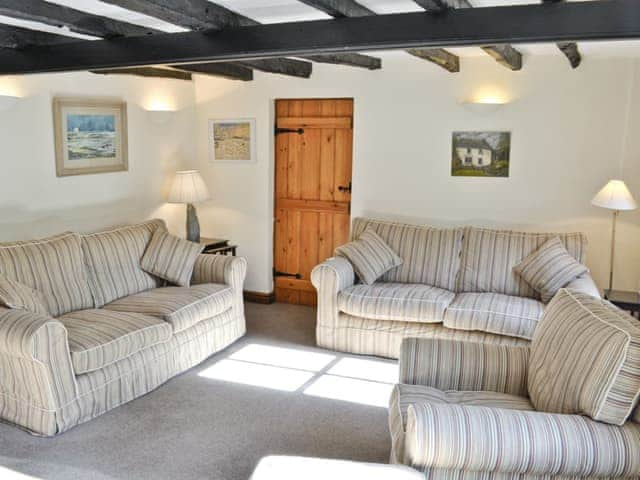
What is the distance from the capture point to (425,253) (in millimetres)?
4965

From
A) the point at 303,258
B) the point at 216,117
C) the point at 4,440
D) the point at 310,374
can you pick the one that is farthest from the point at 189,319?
the point at 216,117

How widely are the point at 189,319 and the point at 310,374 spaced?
0.90m

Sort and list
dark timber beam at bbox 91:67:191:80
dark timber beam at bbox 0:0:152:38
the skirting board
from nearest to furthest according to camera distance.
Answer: dark timber beam at bbox 0:0:152:38, dark timber beam at bbox 91:67:191:80, the skirting board

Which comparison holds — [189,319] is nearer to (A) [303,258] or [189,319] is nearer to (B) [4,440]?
(B) [4,440]

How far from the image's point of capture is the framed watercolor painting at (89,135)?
4629 mm

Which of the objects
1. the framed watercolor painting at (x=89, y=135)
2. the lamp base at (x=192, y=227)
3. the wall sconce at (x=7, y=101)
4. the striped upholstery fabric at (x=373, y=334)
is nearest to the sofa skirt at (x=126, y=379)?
the striped upholstery fabric at (x=373, y=334)

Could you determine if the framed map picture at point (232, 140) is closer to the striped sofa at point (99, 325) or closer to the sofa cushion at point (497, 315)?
the striped sofa at point (99, 325)

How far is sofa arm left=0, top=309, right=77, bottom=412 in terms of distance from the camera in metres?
3.20

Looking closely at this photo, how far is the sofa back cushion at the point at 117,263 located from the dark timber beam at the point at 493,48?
2806 mm

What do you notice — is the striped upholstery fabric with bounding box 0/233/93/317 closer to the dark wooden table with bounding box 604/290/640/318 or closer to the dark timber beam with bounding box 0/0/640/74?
the dark timber beam with bounding box 0/0/640/74

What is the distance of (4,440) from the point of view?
3293 mm

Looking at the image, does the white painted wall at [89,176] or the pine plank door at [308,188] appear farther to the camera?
the pine plank door at [308,188]

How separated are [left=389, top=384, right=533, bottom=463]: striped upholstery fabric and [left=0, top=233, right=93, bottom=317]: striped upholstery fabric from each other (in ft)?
7.73

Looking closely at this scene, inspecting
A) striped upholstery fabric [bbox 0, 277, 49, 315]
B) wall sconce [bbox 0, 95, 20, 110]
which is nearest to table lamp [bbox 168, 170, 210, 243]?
wall sconce [bbox 0, 95, 20, 110]
